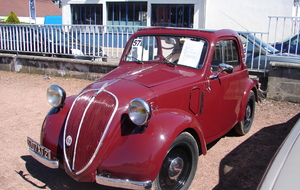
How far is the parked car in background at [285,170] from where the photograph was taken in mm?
1809

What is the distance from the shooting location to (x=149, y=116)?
2.89m

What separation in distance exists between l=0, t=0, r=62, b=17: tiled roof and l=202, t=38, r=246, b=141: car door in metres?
44.5

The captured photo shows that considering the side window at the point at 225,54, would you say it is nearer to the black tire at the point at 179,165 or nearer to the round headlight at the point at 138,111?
A: the black tire at the point at 179,165

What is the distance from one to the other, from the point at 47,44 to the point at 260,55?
6.84 metres

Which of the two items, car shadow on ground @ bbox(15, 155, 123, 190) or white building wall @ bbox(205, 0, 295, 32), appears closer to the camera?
car shadow on ground @ bbox(15, 155, 123, 190)

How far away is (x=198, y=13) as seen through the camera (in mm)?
17344

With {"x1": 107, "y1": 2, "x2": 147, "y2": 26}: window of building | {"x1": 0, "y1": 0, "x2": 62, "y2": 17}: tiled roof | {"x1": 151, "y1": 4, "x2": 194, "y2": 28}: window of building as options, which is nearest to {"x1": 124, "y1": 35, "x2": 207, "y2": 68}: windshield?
{"x1": 151, "y1": 4, "x2": 194, "y2": 28}: window of building

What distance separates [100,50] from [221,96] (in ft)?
19.9

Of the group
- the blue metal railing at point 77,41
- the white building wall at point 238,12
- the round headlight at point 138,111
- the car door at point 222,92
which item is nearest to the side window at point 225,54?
the car door at point 222,92

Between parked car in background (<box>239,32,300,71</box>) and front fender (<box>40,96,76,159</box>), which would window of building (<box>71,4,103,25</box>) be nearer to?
parked car in background (<box>239,32,300,71</box>)

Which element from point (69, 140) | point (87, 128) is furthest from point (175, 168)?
point (69, 140)

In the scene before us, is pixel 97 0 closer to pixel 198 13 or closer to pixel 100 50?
pixel 198 13

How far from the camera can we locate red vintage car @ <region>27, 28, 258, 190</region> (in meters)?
2.88

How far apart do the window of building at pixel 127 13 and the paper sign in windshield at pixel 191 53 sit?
51.0 ft
